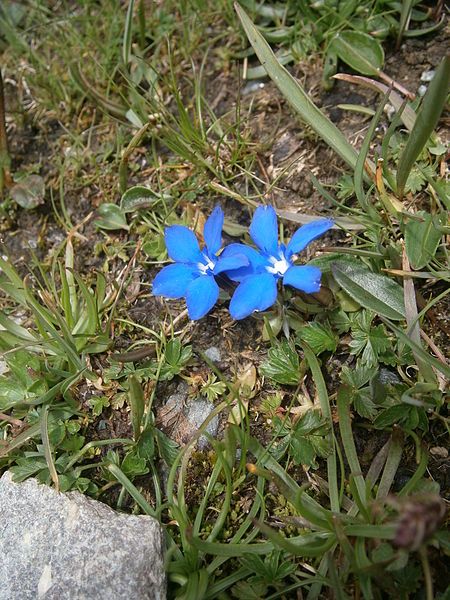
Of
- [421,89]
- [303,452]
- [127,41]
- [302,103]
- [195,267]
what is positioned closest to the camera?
[303,452]

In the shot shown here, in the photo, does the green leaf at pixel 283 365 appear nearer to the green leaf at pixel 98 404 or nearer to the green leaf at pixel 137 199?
the green leaf at pixel 98 404

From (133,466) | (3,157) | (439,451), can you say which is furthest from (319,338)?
(3,157)

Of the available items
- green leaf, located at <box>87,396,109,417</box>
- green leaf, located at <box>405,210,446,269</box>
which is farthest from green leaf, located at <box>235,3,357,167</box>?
green leaf, located at <box>87,396,109,417</box>

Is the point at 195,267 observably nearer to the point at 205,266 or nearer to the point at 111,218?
the point at 205,266

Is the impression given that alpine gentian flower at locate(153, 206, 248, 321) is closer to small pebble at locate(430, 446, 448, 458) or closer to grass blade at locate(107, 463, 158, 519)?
grass blade at locate(107, 463, 158, 519)

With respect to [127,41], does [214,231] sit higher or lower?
lower

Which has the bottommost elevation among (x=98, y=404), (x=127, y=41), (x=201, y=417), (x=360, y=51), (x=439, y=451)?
(x=439, y=451)

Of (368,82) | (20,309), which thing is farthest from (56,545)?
(368,82)
